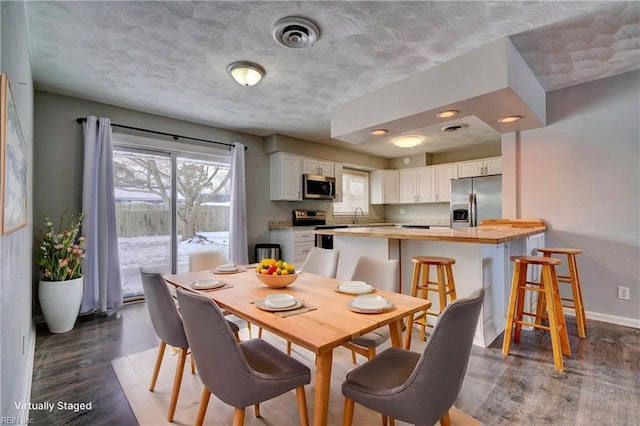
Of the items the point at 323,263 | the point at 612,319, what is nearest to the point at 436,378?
the point at 323,263

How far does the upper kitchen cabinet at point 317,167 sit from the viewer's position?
5.30 meters

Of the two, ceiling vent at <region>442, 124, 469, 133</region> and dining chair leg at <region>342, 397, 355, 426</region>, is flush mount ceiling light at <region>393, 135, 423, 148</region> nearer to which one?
ceiling vent at <region>442, 124, 469, 133</region>

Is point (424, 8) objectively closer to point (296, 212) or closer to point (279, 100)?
point (279, 100)

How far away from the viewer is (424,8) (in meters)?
1.92

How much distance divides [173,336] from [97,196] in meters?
2.53

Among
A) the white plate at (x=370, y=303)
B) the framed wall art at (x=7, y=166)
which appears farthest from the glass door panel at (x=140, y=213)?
the white plate at (x=370, y=303)

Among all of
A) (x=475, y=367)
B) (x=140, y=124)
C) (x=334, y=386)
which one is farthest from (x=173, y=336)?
(x=140, y=124)

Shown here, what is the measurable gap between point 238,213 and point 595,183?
4378 mm

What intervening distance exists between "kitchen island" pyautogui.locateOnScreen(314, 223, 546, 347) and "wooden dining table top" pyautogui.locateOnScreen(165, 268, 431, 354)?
39.4 inches

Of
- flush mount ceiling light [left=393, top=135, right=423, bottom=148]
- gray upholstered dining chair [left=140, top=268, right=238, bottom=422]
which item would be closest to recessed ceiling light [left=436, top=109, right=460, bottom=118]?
flush mount ceiling light [left=393, top=135, right=423, bottom=148]

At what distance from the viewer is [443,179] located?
5.93m

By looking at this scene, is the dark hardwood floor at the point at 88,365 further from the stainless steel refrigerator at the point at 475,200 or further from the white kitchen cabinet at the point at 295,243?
the stainless steel refrigerator at the point at 475,200

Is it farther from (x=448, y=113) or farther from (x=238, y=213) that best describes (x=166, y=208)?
(x=448, y=113)

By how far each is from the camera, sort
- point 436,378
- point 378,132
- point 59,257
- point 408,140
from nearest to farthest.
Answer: point 436,378 → point 59,257 → point 378,132 → point 408,140
